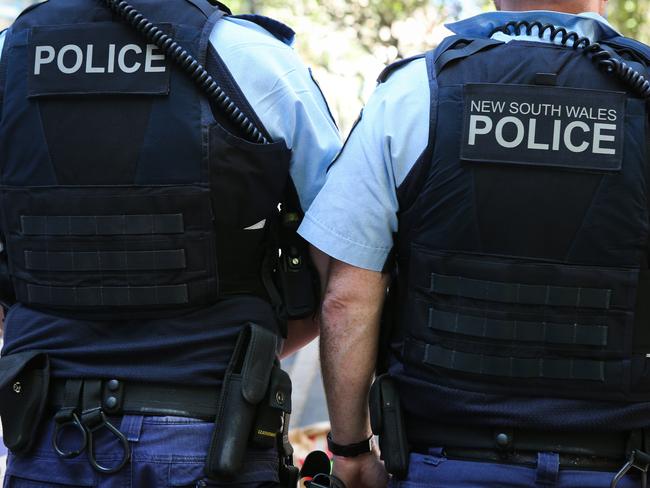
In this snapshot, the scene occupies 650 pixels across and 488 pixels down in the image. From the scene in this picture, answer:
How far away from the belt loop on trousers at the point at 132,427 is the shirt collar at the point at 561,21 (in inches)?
57.2

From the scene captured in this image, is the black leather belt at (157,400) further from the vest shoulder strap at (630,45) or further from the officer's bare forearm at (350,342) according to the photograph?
the vest shoulder strap at (630,45)

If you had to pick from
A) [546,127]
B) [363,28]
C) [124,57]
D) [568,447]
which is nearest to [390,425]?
[568,447]

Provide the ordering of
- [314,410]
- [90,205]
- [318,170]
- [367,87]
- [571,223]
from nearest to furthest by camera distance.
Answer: [571,223], [90,205], [318,170], [314,410], [367,87]

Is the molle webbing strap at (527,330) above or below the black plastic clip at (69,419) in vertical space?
above

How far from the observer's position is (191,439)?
7.72ft

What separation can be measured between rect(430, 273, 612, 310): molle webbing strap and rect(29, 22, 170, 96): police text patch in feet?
3.35

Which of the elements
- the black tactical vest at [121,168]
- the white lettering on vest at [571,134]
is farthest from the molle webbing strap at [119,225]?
the white lettering on vest at [571,134]

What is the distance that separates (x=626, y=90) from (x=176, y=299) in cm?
136

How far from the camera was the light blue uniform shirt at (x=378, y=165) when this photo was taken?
2.38 m

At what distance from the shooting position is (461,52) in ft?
7.88

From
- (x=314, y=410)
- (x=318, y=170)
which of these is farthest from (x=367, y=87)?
(x=318, y=170)

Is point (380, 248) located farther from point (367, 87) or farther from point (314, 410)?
point (367, 87)

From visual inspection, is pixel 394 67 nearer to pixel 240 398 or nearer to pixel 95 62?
pixel 95 62

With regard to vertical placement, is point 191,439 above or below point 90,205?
below
